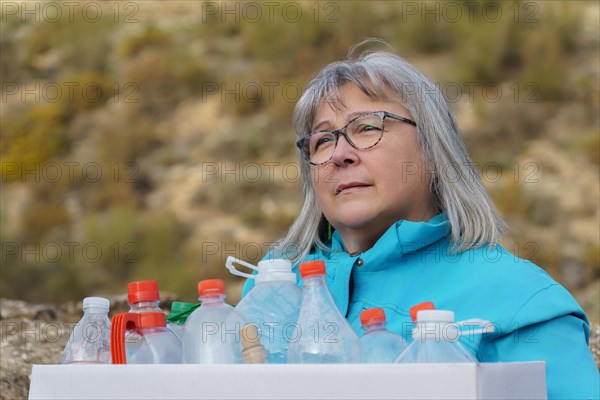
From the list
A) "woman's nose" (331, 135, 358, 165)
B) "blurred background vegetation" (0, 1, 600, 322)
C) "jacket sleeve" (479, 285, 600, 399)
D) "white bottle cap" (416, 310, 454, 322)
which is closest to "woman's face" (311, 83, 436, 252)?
"woman's nose" (331, 135, 358, 165)

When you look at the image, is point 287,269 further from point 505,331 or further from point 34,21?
point 34,21

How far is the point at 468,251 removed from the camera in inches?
72.4

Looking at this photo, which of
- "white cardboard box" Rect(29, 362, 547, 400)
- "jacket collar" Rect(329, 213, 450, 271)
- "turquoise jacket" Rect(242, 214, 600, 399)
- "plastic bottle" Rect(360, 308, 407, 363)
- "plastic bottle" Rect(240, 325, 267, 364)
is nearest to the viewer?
"white cardboard box" Rect(29, 362, 547, 400)

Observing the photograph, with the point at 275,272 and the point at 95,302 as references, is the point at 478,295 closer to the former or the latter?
the point at 275,272

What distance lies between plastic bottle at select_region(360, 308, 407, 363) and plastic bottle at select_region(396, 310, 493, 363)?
0.25 feet

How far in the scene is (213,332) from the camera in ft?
4.13

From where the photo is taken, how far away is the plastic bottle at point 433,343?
118 centimetres

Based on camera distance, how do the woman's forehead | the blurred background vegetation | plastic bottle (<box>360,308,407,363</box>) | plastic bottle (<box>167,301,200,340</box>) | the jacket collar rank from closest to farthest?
plastic bottle (<box>360,308,407,363</box>) → plastic bottle (<box>167,301,200,340</box>) → the jacket collar → the woman's forehead → the blurred background vegetation

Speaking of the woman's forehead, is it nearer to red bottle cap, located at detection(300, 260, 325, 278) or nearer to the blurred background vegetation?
red bottle cap, located at detection(300, 260, 325, 278)

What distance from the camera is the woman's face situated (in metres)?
1.87

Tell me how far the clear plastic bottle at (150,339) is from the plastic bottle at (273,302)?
0.45ft

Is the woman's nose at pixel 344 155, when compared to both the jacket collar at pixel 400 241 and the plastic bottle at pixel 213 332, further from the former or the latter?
the plastic bottle at pixel 213 332

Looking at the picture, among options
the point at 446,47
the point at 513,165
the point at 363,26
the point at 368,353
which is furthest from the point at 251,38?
the point at 368,353

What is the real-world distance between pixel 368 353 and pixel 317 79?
0.96m
